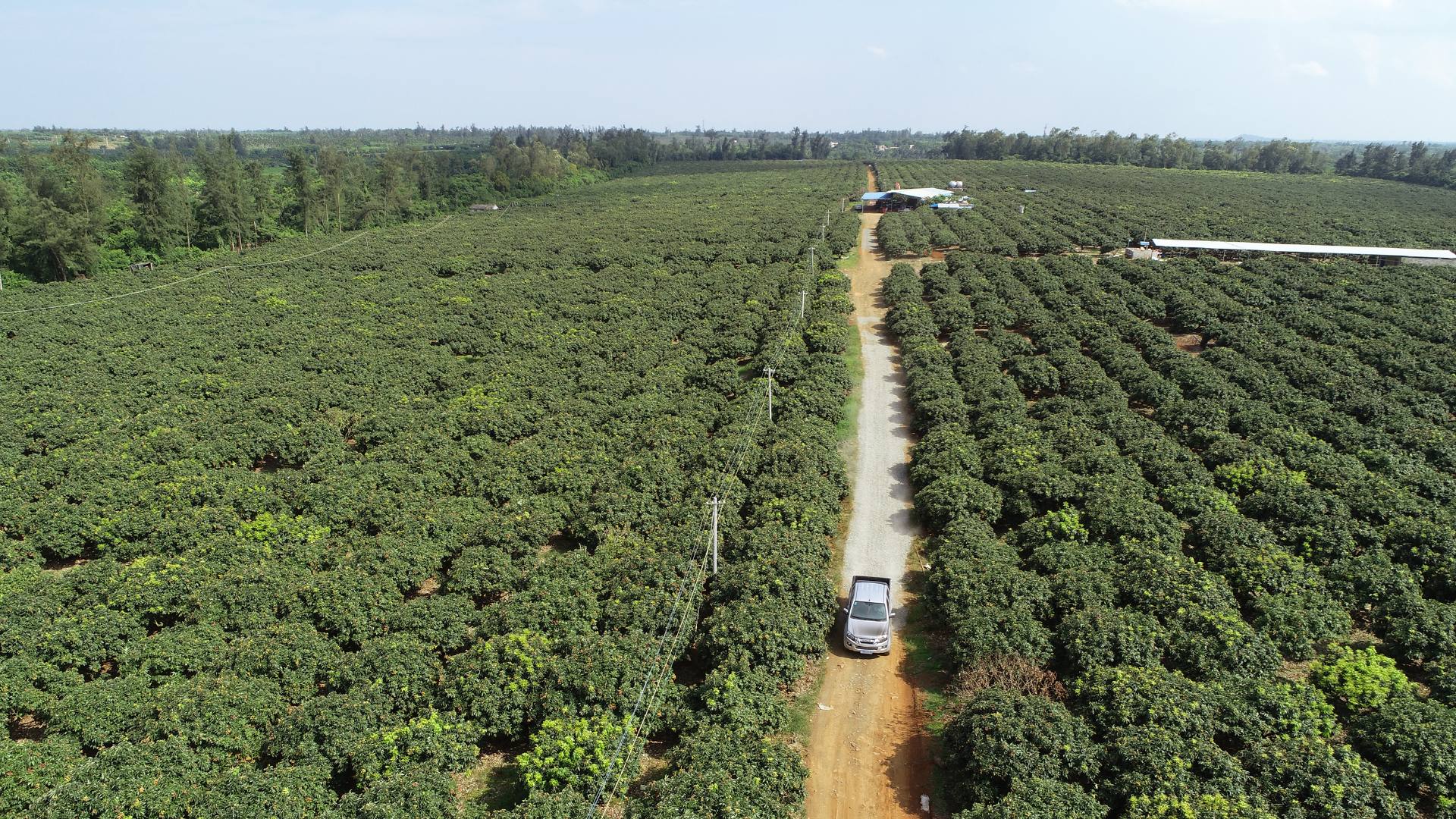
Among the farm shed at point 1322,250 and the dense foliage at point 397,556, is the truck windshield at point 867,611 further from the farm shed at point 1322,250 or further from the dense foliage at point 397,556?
the farm shed at point 1322,250

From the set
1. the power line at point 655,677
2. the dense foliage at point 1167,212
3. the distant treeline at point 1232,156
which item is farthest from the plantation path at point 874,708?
the distant treeline at point 1232,156

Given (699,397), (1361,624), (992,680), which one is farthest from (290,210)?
(1361,624)

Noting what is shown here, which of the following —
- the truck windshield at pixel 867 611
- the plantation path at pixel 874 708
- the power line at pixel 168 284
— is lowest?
the plantation path at pixel 874 708

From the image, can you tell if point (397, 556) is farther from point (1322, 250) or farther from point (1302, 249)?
point (1322, 250)

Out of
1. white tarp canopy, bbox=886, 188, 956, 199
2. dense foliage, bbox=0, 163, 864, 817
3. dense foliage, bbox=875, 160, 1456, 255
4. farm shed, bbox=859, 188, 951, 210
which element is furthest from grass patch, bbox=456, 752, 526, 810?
white tarp canopy, bbox=886, 188, 956, 199

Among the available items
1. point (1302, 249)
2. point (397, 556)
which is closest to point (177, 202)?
point (397, 556)
